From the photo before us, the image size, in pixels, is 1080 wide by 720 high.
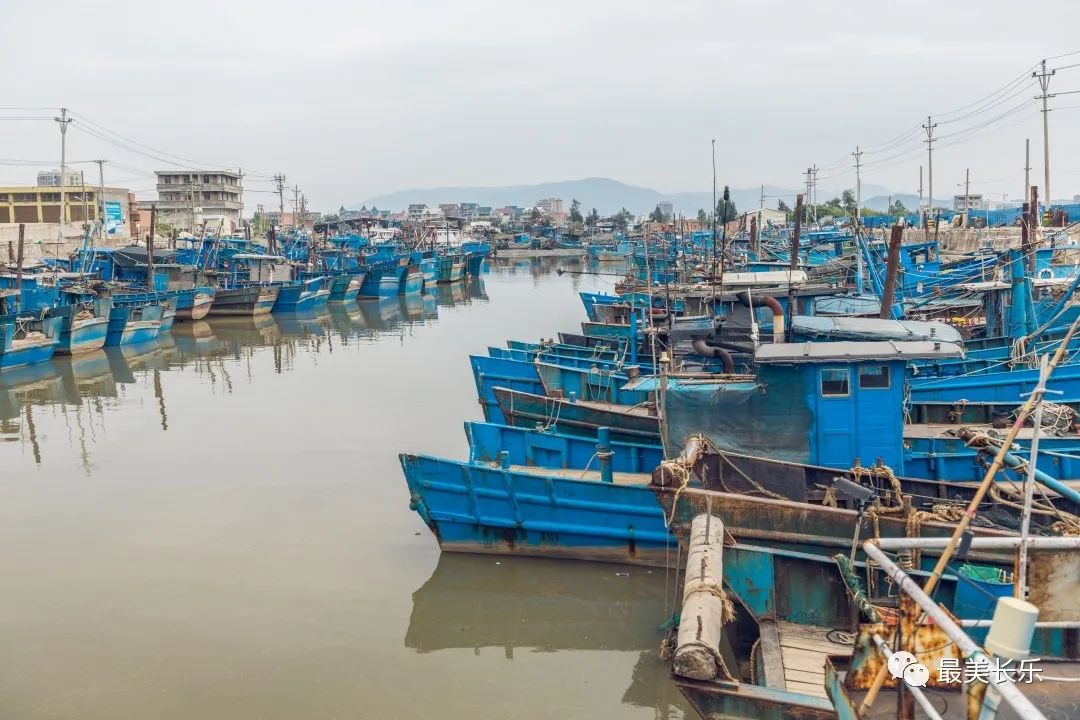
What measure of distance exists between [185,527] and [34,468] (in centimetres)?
568

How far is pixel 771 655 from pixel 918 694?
3639 mm

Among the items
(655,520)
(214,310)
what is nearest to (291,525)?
(655,520)

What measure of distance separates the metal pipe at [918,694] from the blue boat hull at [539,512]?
20.3 feet

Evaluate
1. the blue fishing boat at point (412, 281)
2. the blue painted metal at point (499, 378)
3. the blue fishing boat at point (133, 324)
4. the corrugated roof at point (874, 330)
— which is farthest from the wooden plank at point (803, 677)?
the blue fishing boat at point (412, 281)

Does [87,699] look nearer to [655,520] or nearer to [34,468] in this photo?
[655,520]

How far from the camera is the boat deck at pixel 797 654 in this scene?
7293 millimetres

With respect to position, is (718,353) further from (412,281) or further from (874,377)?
(412,281)

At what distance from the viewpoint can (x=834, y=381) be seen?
10.6 meters

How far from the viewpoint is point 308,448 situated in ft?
59.2

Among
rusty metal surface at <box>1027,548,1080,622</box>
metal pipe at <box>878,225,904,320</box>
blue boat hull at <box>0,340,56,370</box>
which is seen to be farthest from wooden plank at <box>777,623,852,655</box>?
blue boat hull at <box>0,340,56,370</box>

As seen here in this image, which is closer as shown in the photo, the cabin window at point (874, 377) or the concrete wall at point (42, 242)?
the cabin window at point (874, 377)

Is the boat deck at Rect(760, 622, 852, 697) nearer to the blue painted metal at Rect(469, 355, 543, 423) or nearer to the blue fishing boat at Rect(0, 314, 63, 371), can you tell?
the blue painted metal at Rect(469, 355, 543, 423)

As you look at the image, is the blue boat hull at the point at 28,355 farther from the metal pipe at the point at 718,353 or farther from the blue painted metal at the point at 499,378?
the metal pipe at the point at 718,353

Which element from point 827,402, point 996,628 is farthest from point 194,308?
point 996,628
